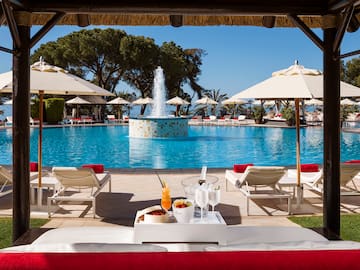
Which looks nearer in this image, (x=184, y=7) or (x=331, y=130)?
(x=184, y=7)

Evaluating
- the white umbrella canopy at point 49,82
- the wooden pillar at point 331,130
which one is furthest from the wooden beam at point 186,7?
the white umbrella canopy at point 49,82

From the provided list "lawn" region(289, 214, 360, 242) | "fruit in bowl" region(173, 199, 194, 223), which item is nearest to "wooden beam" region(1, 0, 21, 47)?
"fruit in bowl" region(173, 199, 194, 223)

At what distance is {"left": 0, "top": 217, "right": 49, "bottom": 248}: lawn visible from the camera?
471 cm

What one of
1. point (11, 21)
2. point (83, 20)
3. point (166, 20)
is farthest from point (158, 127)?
point (11, 21)

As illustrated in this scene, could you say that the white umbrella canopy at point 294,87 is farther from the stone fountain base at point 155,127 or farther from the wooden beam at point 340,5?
the stone fountain base at point 155,127

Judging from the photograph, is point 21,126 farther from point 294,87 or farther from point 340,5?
point 294,87

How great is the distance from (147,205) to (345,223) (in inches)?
113

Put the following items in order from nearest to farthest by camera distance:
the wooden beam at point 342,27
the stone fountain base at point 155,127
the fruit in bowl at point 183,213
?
the fruit in bowl at point 183,213 < the wooden beam at point 342,27 < the stone fountain base at point 155,127

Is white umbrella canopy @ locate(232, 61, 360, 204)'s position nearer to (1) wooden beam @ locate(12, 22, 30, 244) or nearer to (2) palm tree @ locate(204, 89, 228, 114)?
(1) wooden beam @ locate(12, 22, 30, 244)

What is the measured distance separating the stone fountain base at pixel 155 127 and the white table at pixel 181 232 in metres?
17.1

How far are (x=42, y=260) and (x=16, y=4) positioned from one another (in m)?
3.10

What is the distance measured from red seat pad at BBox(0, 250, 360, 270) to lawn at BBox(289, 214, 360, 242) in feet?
10.4

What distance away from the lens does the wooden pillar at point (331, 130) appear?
4570 millimetres

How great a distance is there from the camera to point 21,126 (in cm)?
449
